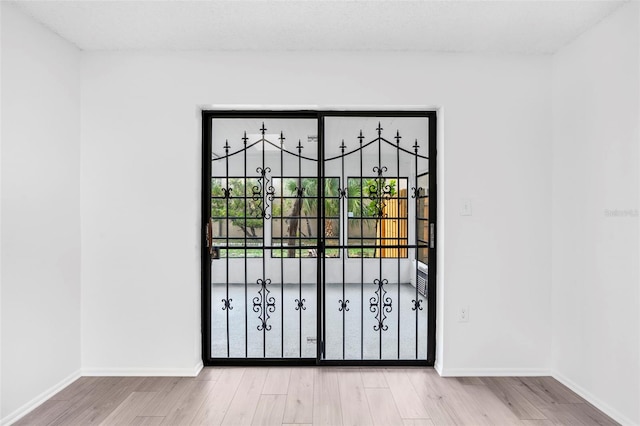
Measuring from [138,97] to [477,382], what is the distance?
3.33 meters

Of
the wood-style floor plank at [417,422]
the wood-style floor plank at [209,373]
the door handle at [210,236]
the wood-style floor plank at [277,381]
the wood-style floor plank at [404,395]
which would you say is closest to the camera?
the wood-style floor plank at [417,422]

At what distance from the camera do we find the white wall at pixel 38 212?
2.43m

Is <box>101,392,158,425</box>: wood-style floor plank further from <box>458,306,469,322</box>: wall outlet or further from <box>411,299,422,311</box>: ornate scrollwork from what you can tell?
<box>458,306,469,322</box>: wall outlet

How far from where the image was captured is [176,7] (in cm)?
250

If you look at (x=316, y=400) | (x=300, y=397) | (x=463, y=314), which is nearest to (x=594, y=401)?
(x=463, y=314)

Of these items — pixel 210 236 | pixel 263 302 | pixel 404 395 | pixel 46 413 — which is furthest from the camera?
pixel 263 302

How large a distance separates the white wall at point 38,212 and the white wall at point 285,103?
0.13 meters

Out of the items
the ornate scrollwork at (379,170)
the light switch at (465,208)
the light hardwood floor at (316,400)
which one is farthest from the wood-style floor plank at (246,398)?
the light switch at (465,208)

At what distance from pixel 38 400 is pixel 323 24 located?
3.09 metres

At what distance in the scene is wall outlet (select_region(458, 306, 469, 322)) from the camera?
3125mm

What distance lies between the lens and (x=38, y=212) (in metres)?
2.64

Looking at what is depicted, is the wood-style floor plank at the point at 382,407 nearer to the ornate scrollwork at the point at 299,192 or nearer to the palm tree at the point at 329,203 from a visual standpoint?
A: the palm tree at the point at 329,203

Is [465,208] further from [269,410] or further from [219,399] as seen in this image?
[219,399]

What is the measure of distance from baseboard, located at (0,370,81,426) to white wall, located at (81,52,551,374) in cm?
14
